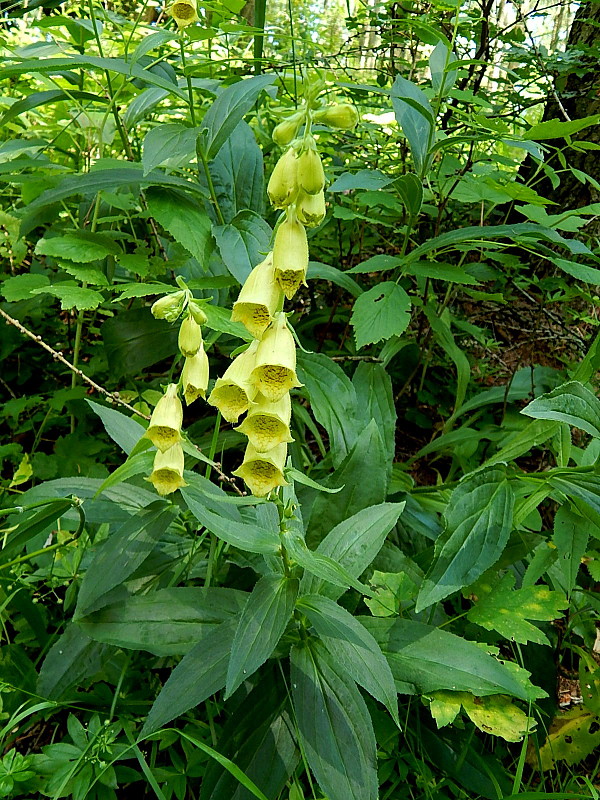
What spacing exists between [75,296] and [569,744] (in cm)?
178

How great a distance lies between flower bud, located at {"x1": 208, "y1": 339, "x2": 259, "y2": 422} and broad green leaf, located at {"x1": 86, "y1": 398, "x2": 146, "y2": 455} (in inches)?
16.3

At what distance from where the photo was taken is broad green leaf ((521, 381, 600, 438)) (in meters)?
1.33

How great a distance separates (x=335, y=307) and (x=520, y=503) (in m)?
1.21

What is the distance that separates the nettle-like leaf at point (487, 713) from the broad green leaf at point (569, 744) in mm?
326

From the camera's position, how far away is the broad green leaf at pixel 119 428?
154cm

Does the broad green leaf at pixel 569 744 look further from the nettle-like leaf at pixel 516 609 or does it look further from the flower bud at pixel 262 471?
the flower bud at pixel 262 471

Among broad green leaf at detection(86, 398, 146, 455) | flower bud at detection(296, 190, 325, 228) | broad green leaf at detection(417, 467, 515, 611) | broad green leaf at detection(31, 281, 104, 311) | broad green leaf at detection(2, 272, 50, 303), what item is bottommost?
broad green leaf at detection(417, 467, 515, 611)

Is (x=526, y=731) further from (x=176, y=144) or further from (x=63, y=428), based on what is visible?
(x=63, y=428)

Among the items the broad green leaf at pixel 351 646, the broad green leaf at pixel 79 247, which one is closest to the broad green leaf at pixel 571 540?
the broad green leaf at pixel 351 646

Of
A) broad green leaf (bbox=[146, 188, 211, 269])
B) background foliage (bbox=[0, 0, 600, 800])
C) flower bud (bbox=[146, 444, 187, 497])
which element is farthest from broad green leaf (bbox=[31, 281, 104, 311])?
flower bud (bbox=[146, 444, 187, 497])

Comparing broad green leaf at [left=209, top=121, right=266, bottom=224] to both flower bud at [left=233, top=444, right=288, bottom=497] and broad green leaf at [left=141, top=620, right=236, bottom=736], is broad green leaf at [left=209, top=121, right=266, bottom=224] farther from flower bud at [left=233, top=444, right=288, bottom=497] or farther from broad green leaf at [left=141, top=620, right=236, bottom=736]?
broad green leaf at [left=141, top=620, right=236, bottom=736]

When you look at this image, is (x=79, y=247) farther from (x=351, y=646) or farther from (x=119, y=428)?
(x=351, y=646)

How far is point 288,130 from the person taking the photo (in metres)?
1.04

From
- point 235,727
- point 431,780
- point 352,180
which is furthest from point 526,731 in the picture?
point 352,180
